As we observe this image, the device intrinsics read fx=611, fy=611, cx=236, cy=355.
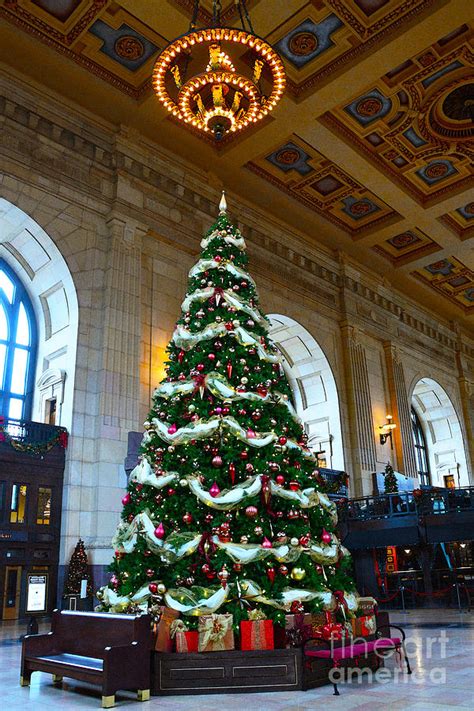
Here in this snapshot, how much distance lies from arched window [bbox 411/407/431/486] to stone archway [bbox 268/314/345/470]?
8134 millimetres

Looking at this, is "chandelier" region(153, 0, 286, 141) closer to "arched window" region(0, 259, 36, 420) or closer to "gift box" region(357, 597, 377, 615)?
"arched window" region(0, 259, 36, 420)

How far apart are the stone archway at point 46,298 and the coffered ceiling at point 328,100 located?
3204 millimetres

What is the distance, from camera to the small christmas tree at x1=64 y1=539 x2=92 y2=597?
34.4 feet

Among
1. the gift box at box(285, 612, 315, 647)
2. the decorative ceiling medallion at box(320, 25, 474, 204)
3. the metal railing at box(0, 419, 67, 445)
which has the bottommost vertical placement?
the gift box at box(285, 612, 315, 647)

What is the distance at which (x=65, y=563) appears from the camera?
1093 centimetres

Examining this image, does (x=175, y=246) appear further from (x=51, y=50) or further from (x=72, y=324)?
A: (x=51, y=50)

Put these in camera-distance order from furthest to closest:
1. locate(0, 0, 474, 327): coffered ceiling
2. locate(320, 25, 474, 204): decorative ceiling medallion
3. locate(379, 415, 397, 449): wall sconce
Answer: locate(379, 415, 397, 449): wall sconce → locate(320, 25, 474, 204): decorative ceiling medallion → locate(0, 0, 474, 327): coffered ceiling

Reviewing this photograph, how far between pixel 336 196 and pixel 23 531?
1235 cm

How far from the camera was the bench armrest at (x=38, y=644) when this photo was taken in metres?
5.43

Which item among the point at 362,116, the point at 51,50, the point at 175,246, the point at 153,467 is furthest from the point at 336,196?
the point at 153,467

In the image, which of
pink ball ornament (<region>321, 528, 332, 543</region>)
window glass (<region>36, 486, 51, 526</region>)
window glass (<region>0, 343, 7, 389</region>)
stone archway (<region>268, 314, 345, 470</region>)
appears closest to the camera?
pink ball ornament (<region>321, 528, 332, 543</region>)

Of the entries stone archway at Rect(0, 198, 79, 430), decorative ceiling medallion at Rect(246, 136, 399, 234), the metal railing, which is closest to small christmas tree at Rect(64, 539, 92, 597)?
the metal railing

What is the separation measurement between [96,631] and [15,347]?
9.79 meters

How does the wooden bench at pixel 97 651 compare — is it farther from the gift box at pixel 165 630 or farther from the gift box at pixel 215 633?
the gift box at pixel 215 633
